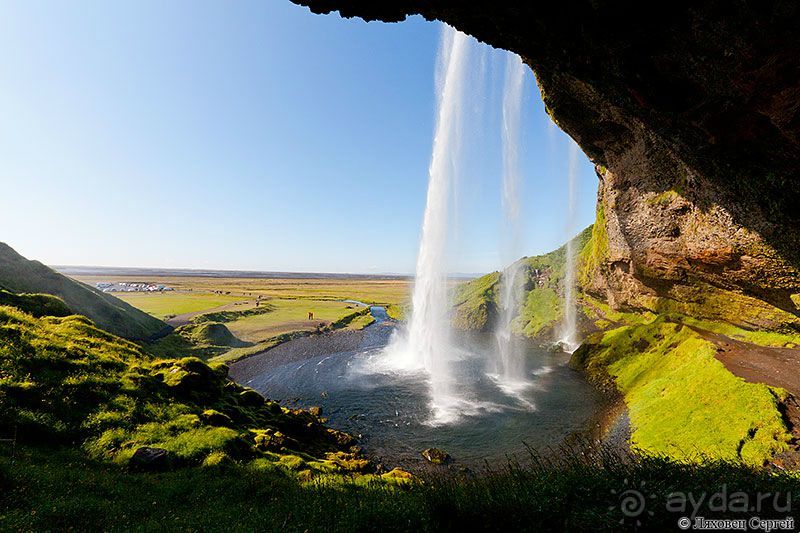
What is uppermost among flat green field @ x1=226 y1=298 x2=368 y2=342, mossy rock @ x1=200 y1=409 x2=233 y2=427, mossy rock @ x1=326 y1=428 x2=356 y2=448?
mossy rock @ x1=200 y1=409 x2=233 y2=427

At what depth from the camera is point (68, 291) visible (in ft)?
141

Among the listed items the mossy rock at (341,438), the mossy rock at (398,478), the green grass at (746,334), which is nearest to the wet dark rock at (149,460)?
the mossy rock at (398,478)

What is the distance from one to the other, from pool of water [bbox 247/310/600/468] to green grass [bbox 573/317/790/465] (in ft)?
12.7

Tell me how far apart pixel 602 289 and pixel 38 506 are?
2052 inches

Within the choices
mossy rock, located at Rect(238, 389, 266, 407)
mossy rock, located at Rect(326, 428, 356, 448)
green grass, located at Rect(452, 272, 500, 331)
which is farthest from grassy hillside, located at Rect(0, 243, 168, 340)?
green grass, located at Rect(452, 272, 500, 331)

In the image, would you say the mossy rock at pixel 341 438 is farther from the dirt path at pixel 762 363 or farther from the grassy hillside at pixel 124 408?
the dirt path at pixel 762 363

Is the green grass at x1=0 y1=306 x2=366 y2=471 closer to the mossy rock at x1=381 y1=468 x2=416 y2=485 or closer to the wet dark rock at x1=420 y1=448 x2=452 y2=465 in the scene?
the mossy rock at x1=381 y1=468 x2=416 y2=485

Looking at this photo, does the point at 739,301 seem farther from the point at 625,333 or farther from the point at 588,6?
the point at 588,6

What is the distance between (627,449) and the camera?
17484 mm

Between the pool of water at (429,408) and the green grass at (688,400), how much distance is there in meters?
3.88

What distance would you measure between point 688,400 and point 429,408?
1782 centimetres

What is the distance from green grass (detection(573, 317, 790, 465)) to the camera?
14.9m

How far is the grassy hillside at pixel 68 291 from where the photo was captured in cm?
3950

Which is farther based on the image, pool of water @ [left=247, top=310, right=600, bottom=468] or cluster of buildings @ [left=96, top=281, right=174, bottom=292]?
cluster of buildings @ [left=96, top=281, right=174, bottom=292]
